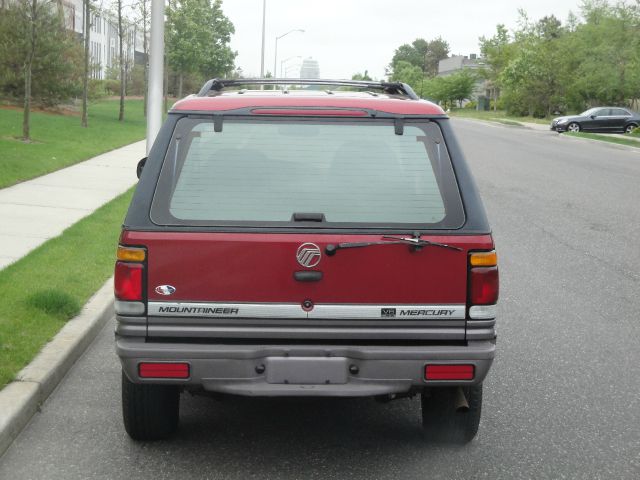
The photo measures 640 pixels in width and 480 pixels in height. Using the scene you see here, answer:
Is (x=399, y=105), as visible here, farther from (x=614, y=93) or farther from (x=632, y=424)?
(x=614, y=93)

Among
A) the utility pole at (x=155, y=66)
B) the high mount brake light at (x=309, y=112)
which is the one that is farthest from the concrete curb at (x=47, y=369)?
the utility pole at (x=155, y=66)

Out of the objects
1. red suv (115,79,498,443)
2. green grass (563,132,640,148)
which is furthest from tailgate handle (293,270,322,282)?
green grass (563,132,640,148)

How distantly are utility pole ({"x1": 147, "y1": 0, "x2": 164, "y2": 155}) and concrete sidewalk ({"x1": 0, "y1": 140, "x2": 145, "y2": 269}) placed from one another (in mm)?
1398

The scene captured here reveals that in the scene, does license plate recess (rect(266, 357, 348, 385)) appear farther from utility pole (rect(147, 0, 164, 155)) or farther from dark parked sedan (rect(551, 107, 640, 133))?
dark parked sedan (rect(551, 107, 640, 133))

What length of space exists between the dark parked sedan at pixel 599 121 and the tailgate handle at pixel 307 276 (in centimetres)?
4978

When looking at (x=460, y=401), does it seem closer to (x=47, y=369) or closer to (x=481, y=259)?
(x=481, y=259)

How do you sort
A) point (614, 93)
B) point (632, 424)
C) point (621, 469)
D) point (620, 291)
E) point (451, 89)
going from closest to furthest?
point (621, 469) < point (632, 424) < point (620, 291) < point (614, 93) < point (451, 89)

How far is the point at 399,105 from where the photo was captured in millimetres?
4363

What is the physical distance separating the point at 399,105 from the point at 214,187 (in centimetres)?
93

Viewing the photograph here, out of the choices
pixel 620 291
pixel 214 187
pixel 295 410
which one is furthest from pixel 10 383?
pixel 620 291

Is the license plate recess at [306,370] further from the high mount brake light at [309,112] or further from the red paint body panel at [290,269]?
the high mount brake light at [309,112]

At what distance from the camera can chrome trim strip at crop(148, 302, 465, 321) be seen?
13.5ft

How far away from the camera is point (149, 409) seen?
461 cm

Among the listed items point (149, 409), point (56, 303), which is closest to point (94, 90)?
point (56, 303)
